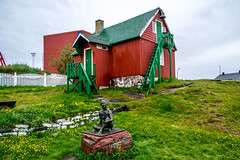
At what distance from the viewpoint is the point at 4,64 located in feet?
64.7

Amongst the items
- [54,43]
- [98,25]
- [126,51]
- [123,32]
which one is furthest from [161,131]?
[54,43]

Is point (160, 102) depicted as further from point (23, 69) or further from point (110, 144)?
point (23, 69)

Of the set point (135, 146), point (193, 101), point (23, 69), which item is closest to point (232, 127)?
point (193, 101)

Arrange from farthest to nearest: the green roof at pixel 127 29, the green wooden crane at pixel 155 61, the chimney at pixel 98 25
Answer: the chimney at pixel 98 25, the green roof at pixel 127 29, the green wooden crane at pixel 155 61

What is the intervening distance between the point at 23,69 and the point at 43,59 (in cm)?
1142

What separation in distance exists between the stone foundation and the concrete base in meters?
9.74

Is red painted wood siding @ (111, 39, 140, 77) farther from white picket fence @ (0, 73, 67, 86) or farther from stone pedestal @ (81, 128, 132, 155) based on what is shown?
stone pedestal @ (81, 128, 132, 155)

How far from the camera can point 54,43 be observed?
29250 mm

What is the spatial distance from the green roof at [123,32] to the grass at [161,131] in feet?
23.3

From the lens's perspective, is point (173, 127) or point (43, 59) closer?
point (173, 127)

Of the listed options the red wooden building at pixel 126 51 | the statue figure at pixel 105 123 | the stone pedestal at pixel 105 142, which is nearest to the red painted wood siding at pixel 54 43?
the red wooden building at pixel 126 51

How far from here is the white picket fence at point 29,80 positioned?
16281mm

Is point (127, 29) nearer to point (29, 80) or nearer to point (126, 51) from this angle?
point (126, 51)

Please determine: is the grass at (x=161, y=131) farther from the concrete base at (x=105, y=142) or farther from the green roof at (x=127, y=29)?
the green roof at (x=127, y=29)
